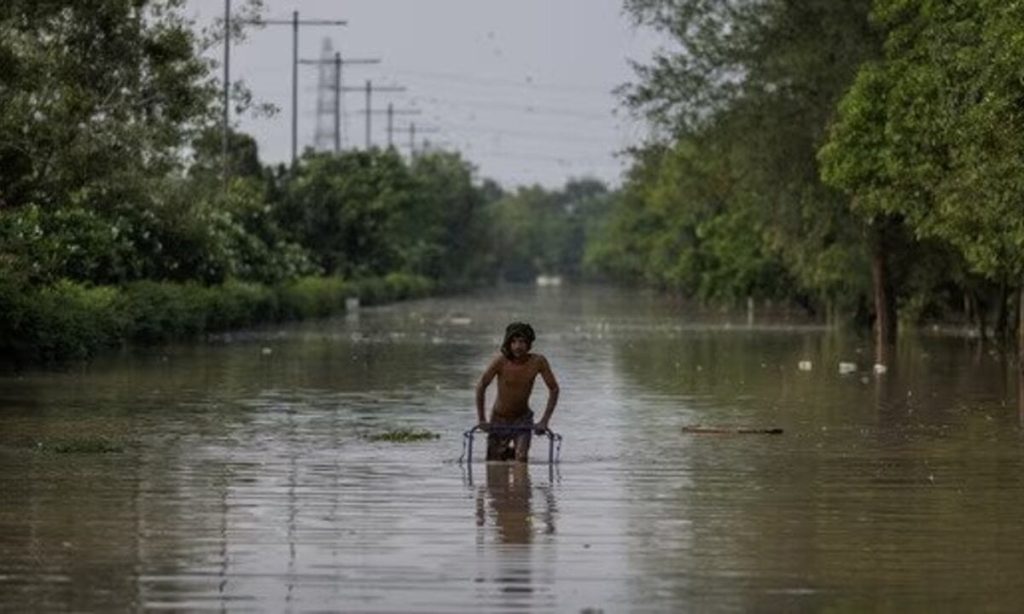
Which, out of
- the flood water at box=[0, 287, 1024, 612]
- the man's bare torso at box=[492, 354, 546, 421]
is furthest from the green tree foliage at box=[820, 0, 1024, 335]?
the man's bare torso at box=[492, 354, 546, 421]

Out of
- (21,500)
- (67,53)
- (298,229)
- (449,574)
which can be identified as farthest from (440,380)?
(298,229)

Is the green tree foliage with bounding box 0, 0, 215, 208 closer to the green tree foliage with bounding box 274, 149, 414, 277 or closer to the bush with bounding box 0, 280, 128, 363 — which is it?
the bush with bounding box 0, 280, 128, 363

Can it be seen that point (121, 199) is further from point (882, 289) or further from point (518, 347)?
point (518, 347)

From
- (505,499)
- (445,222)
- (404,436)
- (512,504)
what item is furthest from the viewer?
(445,222)

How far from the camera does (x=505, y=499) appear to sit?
789 inches

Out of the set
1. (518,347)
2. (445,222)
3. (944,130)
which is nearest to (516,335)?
(518,347)

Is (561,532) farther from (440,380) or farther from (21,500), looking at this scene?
(440,380)

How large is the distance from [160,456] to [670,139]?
3807 cm

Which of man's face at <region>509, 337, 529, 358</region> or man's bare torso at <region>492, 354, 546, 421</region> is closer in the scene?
man's bare torso at <region>492, 354, 546, 421</region>

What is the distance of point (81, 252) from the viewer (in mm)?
53250

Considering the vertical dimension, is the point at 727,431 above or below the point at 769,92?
below

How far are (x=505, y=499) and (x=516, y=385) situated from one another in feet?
8.80

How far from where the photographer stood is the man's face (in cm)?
2264

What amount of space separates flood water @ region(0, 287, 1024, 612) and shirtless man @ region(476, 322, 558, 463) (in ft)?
1.37
